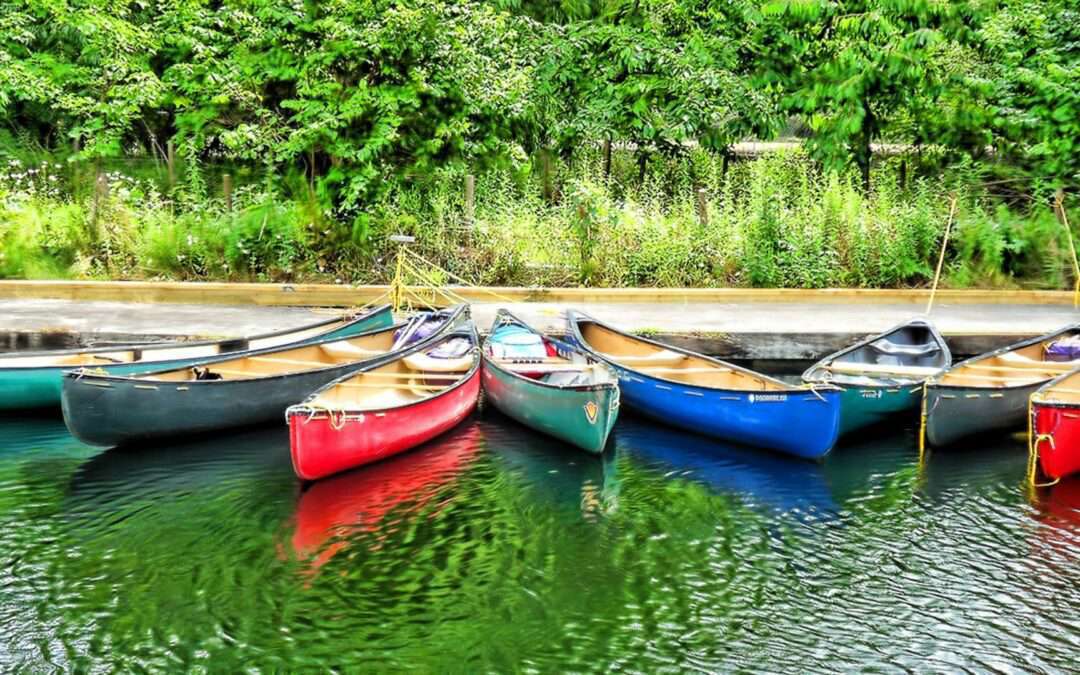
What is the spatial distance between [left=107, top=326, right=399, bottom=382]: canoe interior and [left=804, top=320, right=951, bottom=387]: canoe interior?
576cm

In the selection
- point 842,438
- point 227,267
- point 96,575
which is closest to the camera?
point 96,575

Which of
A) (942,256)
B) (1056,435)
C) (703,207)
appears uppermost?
(703,207)

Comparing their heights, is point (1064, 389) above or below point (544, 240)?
below

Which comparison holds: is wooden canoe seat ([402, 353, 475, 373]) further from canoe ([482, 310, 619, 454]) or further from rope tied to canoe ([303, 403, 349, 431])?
rope tied to canoe ([303, 403, 349, 431])

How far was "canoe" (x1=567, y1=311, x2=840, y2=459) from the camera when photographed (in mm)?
12430

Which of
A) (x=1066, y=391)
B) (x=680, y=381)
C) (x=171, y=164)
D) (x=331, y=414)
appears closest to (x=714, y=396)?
(x=680, y=381)

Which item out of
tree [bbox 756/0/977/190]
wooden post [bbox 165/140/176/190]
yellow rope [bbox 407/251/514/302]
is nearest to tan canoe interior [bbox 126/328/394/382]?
yellow rope [bbox 407/251/514/302]

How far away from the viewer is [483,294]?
60.5 ft

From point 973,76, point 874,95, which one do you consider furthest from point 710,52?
point 973,76

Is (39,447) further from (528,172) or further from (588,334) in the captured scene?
(528,172)

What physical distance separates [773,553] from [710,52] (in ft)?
45.5

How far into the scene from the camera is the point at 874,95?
2127 cm

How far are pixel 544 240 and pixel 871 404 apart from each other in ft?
24.2

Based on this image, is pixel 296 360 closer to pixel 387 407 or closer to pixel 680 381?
pixel 387 407
